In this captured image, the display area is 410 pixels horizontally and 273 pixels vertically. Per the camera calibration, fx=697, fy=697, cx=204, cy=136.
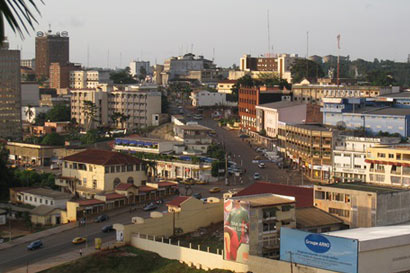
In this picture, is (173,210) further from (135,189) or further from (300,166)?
(300,166)

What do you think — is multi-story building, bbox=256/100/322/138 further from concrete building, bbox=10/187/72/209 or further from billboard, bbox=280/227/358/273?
billboard, bbox=280/227/358/273

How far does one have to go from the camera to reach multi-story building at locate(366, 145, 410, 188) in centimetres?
2570

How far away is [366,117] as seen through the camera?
3366 cm

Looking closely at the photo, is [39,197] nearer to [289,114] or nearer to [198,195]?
[198,195]

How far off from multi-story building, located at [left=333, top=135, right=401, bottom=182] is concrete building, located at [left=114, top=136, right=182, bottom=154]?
344 inches

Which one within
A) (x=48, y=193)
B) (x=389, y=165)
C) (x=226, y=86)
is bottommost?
(x=48, y=193)

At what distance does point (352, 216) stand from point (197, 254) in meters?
4.65

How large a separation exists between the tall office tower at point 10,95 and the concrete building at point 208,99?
14.6m

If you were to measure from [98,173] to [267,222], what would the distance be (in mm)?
13817

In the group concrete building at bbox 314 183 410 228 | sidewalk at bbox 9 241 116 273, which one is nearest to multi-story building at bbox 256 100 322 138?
concrete building at bbox 314 183 410 228

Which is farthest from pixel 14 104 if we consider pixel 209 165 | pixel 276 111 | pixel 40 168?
pixel 209 165

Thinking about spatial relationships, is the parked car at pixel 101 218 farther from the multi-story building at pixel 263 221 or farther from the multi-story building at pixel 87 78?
the multi-story building at pixel 87 78

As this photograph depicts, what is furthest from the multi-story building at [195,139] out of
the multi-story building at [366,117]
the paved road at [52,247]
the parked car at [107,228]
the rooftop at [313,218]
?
the rooftop at [313,218]

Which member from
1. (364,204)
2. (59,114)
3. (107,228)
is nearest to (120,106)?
(59,114)
